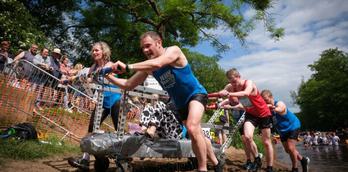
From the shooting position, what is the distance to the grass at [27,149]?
4570 mm

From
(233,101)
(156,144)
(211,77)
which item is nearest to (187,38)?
(233,101)

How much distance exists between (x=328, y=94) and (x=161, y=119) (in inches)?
1875

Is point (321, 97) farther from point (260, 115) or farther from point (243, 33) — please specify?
point (260, 115)

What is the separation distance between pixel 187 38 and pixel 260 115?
45.3 ft

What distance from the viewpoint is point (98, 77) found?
13.2 feet

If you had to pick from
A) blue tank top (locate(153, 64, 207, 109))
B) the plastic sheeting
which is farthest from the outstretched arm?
the plastic sheeting

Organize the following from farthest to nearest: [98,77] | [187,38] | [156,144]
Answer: [187,38], [156,144], [98,77]

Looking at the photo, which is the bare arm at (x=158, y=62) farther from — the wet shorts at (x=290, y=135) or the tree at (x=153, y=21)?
the tree at (x=153, y=21)

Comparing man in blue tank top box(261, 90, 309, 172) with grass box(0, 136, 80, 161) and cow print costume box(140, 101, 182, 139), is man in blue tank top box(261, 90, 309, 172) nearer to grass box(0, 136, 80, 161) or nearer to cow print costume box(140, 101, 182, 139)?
cow print costume box(140, 101, 182, 139)

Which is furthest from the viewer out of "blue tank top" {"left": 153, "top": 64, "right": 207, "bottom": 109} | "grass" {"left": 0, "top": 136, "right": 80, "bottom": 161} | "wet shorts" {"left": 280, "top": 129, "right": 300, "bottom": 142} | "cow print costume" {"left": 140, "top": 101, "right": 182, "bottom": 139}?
"wet shorts" {"left": 280, "top": 129, "right": 300, "bottom": 142}

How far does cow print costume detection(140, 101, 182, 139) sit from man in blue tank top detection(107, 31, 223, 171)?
0.94 m

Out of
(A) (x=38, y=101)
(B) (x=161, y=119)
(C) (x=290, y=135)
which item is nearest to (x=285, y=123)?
(C) (x=290, y=135)

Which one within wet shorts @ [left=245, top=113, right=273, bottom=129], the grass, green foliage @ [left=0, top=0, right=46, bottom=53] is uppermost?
green foliage @ [left=0, top=0, right=46, bottom=53]

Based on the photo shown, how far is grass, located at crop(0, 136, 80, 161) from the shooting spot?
4570mm
